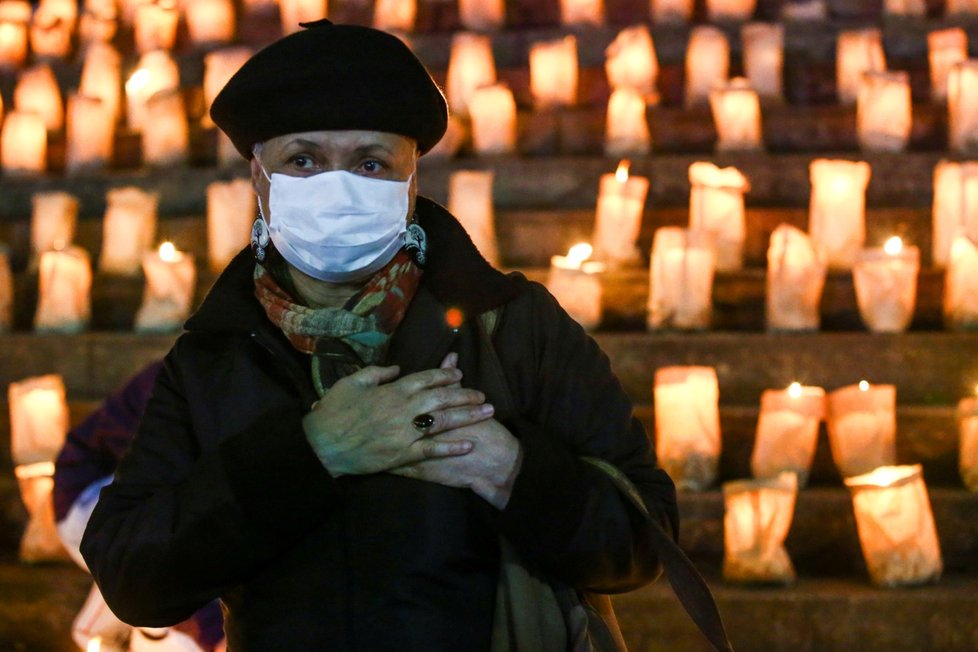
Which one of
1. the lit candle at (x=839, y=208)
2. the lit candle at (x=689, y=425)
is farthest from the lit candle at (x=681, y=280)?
the lit candle at (x=839, y=208)

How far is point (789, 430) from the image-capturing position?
411 cm

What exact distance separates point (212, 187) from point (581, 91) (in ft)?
5.52

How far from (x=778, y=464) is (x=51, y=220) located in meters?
2.96

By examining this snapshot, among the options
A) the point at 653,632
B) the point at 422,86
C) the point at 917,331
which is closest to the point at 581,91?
the point at 917,331

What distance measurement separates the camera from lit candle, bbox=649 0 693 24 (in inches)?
238

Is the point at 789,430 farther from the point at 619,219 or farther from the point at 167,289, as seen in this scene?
the point at 167,289

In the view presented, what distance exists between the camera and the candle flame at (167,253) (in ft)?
16.0

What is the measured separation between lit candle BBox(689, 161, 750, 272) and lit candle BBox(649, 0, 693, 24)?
4.62 ft

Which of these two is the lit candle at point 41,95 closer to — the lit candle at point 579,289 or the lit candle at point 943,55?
the lit candle at point 579,289

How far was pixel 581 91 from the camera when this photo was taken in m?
5.89

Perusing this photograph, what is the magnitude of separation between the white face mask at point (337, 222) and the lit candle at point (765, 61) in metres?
3.85

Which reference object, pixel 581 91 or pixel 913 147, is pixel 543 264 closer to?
pixel 581 91

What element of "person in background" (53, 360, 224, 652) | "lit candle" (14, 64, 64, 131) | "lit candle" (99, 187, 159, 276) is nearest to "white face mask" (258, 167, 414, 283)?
"person in background" (53, 360, 224, 652)

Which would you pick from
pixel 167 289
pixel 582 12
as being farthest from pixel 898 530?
pixel 582 12
